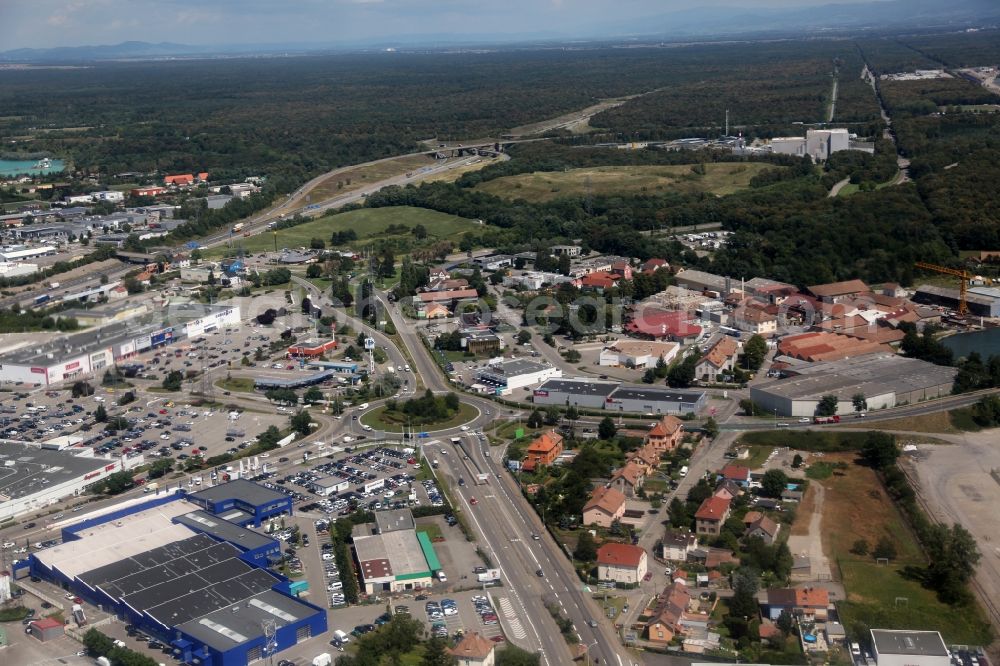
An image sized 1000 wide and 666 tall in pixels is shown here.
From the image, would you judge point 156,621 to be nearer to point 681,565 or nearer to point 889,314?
point 681,565

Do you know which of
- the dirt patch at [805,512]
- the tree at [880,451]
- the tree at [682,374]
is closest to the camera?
the dirt patch at [805,512]

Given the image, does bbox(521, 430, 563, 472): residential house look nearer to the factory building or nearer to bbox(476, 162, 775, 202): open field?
the factory building

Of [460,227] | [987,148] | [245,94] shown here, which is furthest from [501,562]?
[245,94]

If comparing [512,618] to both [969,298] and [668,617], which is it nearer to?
[668,617]

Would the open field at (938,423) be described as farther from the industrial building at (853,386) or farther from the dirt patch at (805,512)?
the dirt patch at (805,512)

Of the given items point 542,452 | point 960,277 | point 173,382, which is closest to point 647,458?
point 542,452

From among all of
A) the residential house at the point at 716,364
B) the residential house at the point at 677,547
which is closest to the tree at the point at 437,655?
the residential house at the point at 677,547
